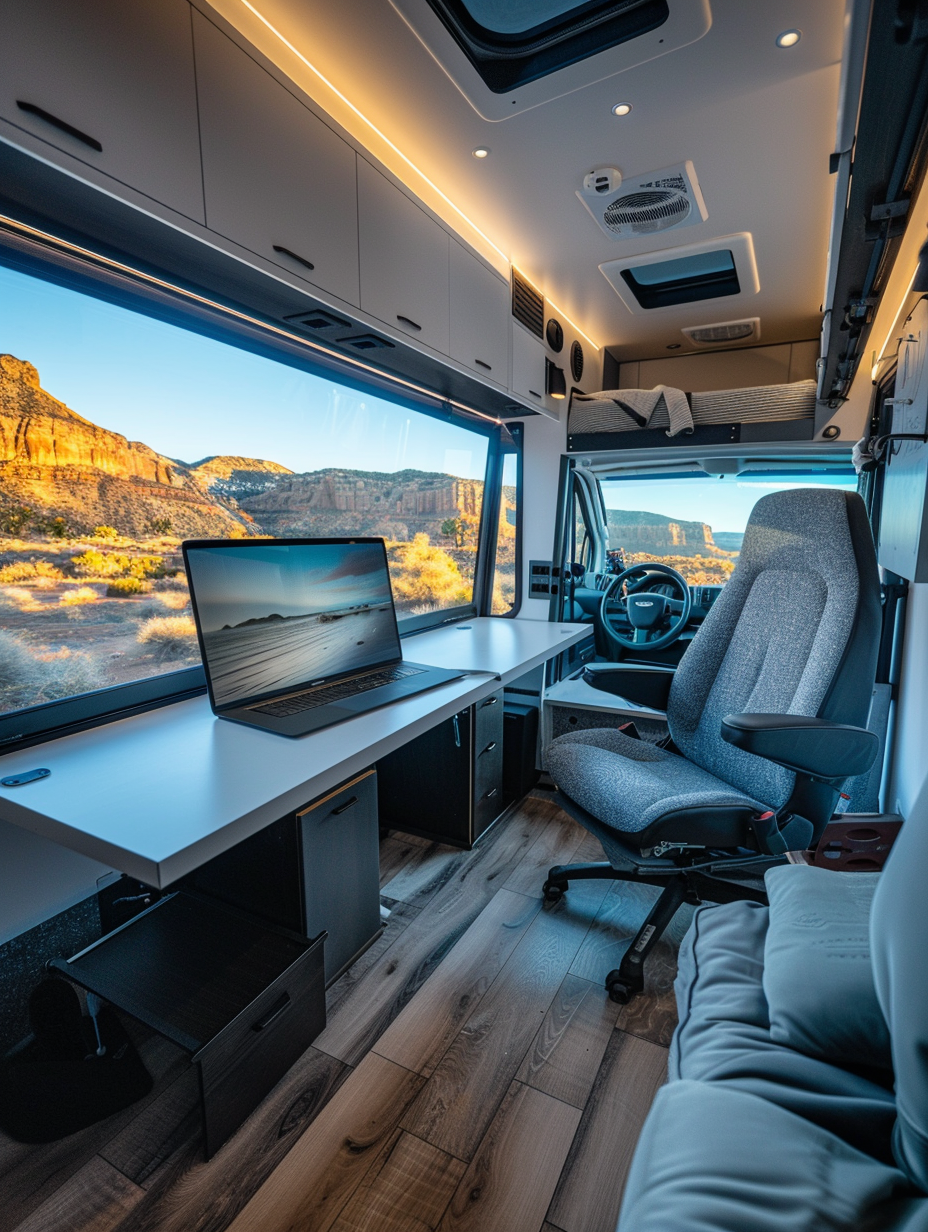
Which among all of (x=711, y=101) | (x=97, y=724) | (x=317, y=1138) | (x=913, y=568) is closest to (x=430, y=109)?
(x=711, y=101)

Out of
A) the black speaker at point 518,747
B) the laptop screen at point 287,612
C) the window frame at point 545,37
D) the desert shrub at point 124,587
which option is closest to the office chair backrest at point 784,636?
the black speaker at point 518,747

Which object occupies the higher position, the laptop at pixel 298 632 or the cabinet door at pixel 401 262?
the cabinet door at pixel 401 262

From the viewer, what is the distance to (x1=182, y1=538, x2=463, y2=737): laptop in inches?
55.4

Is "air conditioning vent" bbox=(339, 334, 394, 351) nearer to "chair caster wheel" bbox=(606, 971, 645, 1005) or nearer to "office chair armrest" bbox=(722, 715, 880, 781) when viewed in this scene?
"office chair armrest" bbox=(722, 715, 880, 781)

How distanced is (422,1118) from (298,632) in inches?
45.9

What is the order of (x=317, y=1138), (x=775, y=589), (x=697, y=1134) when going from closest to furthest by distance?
1. (x=697, y=1134)
2. (x=317, y=1138)
3. (x=775, y=589)

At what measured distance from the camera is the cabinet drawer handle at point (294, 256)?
1.27 meters

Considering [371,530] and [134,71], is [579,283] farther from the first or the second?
[134,71]

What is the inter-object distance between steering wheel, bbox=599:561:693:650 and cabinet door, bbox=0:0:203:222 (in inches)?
80.5

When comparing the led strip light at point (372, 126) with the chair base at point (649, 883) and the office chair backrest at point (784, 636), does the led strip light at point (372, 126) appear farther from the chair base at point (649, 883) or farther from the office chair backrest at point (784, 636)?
the chair base at point (649, 883)

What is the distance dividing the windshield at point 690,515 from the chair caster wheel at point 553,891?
1.62 meters

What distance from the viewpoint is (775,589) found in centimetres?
168

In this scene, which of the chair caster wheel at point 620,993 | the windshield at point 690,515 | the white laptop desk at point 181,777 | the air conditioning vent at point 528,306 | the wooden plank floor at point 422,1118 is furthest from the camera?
the windshield at point 690,515

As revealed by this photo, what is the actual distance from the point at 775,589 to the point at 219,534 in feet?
5.43
